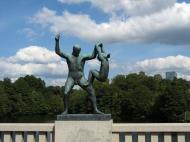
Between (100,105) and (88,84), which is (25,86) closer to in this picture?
(100,105)

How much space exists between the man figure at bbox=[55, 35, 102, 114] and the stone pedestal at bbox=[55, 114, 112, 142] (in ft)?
1.43

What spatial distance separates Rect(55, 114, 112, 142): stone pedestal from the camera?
1430 cm

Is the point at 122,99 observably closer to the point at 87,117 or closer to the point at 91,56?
the point at 91,56

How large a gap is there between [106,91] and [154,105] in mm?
12194

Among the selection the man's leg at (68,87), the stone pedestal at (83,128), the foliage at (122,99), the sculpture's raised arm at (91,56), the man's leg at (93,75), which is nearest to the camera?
the stone pedestal at (83,128)

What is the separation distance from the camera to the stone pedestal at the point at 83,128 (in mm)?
14297

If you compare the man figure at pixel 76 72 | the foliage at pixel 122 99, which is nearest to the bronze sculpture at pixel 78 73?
the man figure at pixel 76 72

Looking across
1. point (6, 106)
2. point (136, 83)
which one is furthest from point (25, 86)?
point (136, 83)

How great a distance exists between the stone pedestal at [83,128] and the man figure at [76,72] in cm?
44

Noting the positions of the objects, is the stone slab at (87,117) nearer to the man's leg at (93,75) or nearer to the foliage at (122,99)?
the man's leg at (93,75)

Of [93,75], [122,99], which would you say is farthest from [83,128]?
[122,99]

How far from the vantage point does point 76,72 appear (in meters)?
14.9

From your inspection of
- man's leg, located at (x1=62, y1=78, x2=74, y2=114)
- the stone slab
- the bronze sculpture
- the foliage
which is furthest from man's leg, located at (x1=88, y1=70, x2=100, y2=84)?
the foliage

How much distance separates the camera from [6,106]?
98438mm
